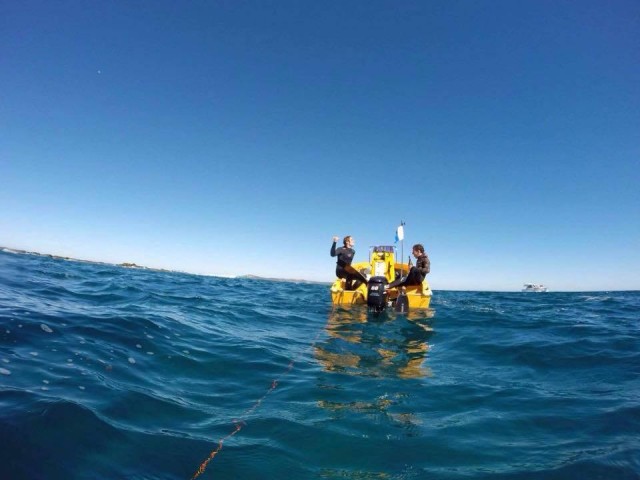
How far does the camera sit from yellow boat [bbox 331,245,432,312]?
11270mm

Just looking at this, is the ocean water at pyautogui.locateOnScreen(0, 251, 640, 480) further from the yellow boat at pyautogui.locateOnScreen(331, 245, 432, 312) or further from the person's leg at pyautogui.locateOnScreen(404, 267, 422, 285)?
the person's leg at pyautogui.locateOnScreen(404, 267, 422, 285)

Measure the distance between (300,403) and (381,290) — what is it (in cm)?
669

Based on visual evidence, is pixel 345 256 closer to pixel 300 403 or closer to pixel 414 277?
pixel 414 277

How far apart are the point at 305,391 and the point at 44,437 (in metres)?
3.16

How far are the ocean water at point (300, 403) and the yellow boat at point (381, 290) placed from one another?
7.95ft

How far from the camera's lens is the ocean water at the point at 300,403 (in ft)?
11.1

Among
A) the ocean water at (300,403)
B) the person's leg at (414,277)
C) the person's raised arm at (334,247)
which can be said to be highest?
the person's raised arm at (334,247)

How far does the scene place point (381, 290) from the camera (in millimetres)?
11172

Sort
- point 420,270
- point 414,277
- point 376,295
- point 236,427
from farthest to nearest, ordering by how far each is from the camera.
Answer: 1. point 414,277
2. point 420,270
3. point 376,295
4. point 236,427

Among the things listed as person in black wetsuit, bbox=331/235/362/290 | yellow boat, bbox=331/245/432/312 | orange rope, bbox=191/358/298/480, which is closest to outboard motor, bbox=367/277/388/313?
yellow boat, bbox=331/245/432/312

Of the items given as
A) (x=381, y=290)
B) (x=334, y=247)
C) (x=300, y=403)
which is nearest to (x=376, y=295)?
(x=381, y=290)

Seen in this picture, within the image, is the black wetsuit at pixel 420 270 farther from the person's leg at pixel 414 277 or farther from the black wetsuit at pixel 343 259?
the black wetsuit at pixel 343 259

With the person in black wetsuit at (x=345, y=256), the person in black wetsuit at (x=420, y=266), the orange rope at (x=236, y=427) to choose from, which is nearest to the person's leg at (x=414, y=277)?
the person in black wetsuit at (x=420, y=266)

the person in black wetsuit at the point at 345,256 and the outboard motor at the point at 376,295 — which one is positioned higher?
the person in black wetsuit at the point at 345,256
